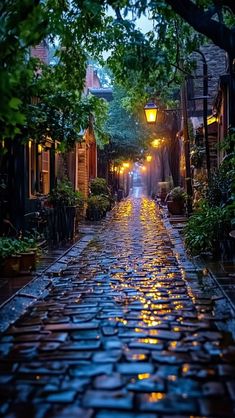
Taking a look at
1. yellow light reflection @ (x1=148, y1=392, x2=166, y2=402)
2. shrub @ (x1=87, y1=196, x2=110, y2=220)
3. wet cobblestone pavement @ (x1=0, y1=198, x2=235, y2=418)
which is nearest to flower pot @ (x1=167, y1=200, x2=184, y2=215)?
shrub @ (x1=87, y1=196, x2=110, y2=220)

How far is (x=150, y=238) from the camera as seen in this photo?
14.0 meters

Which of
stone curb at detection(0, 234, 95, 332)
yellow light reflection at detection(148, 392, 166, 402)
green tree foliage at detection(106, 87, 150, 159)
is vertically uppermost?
green tree foliage at detection(106, 87, 150, 159)

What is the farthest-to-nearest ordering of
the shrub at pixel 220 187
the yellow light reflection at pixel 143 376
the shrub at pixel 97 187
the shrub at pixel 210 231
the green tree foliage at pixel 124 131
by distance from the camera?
the green tree foliage at pixel 124 131
the shrub at pixel 97 187
the shrub at pixel 220 187
the shrub at pixel 210 231
the yellow light reflection at pixel 143 376

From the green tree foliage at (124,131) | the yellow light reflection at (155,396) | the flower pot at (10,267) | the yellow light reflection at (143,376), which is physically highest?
the green tree foliage at (124,131)

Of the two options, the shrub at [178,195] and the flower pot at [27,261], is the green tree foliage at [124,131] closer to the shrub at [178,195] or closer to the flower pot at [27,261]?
the shrub at [178,195]

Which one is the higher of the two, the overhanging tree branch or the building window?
the overhanging tree branch

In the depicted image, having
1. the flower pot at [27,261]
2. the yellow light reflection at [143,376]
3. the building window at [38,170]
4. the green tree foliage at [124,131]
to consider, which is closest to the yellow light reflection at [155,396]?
the yellow light reflection at [143,376]

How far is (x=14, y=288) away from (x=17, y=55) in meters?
3.95

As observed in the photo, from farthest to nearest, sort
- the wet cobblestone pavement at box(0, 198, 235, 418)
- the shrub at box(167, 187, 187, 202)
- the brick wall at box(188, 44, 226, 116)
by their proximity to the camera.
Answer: the brick wall at box(188, 44, 226, 116), the shrub at box(167, 187, 187, 202), the wet cobblestone pavement at box(0, 198, 235, 418)

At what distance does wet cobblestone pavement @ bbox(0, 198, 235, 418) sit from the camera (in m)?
3.46

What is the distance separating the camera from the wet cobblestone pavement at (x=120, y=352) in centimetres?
346

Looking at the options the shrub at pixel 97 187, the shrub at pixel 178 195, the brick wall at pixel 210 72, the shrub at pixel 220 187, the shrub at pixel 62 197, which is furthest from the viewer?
the shrub at pixel 97 187

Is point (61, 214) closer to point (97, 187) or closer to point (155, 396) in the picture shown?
point (97, 187)

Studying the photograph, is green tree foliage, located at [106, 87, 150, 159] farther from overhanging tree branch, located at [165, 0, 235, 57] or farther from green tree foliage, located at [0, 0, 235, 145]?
overhanging tree branch, located at [165, 0, 235, 57]
